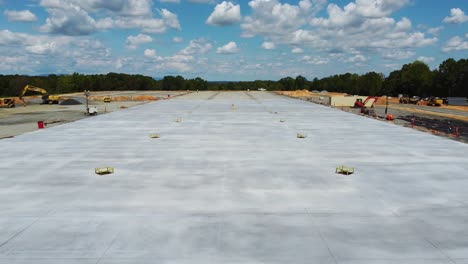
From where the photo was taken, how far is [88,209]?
1504cm

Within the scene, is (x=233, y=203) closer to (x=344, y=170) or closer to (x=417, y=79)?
(x=344, y=170)

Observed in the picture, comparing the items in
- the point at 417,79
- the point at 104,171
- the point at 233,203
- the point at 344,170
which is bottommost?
the point at 233,203

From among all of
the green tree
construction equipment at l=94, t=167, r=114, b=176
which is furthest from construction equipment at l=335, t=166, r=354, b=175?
the green tree

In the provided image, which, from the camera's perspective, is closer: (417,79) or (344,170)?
(344,170)

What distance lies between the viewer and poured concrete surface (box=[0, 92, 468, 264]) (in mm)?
11570

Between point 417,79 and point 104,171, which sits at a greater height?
point 417,79

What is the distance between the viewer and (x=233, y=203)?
619 inches

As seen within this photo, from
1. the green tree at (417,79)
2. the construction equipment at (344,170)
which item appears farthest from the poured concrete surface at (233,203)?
the green tree at (417,79)

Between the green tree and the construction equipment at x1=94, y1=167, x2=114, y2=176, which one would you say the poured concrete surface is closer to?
the construction equipment at x1=94, y1=167, x2=114, y2=176

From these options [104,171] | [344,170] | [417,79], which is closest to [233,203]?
[344,170]

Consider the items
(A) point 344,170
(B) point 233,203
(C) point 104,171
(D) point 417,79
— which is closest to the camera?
(B) point 233,203

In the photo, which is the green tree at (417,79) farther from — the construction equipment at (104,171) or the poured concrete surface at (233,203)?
the construction equipment at (104,171)

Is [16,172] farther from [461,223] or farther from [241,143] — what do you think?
[461,223]

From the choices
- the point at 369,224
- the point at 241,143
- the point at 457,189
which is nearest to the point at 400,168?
the point at 457,189
